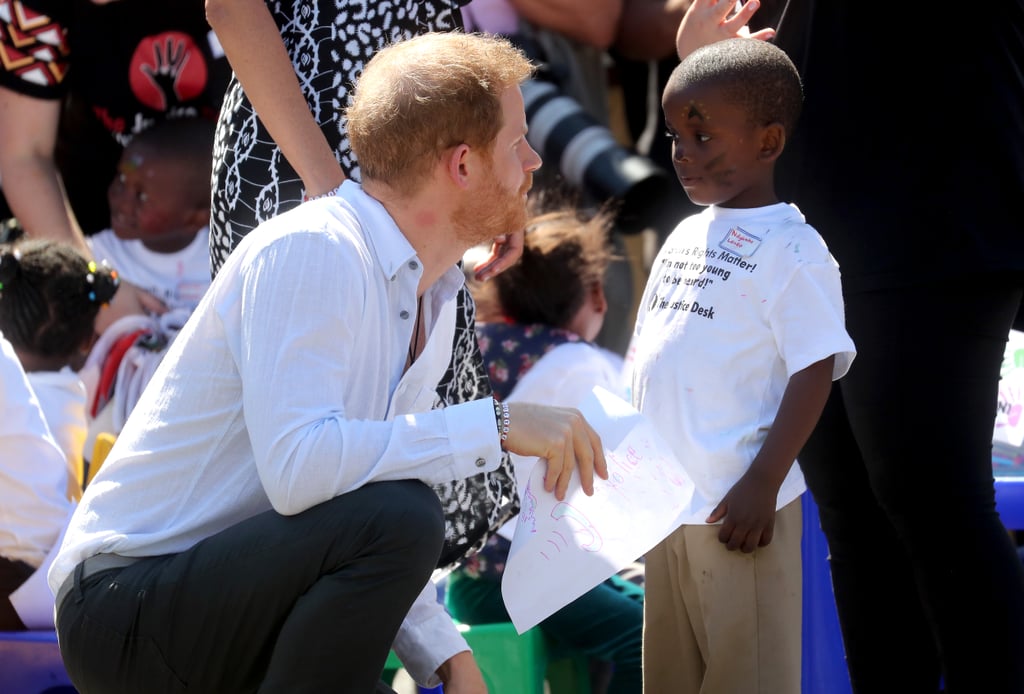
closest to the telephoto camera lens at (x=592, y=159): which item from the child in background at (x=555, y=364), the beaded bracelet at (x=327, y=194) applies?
the child in background at (x=555, y=364)

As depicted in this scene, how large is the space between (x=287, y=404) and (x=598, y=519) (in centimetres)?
55

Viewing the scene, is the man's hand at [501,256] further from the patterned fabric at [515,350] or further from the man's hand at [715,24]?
the patterned fabric at [515,350]

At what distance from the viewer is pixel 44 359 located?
3.25 m

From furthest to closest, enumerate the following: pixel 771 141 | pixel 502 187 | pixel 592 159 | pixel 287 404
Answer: pixel 592 159, pixel 771 141, pixel 502 187, pixel 287 404

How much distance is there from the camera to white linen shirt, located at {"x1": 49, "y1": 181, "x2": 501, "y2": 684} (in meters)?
1.64

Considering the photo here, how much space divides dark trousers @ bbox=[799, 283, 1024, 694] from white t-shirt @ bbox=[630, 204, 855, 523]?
112 mm

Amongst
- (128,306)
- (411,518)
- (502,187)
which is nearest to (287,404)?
(411,518)

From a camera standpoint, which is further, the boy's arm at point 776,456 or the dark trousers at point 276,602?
the boy's arm at point 776,456

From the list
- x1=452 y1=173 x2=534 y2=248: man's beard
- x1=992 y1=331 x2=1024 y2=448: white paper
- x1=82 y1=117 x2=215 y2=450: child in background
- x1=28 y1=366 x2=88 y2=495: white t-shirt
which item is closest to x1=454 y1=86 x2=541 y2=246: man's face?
x1=452 y1=173 x2=534 y2=248: man's beard

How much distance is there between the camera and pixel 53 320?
3.25 metres

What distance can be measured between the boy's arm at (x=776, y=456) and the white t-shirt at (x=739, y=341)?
33mm

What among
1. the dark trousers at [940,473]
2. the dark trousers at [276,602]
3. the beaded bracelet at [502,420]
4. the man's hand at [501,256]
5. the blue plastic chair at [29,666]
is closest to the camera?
the dark trousers at [276,602]

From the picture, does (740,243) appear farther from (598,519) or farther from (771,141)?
(598,519)

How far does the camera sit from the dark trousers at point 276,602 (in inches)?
64.4
